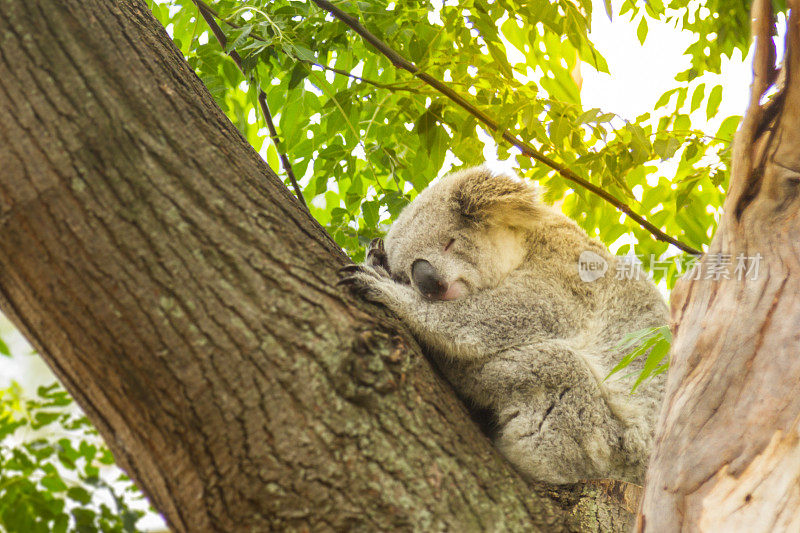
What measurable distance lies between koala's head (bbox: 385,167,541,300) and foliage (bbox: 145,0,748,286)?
0.34 ft

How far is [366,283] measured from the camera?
78.5 inches

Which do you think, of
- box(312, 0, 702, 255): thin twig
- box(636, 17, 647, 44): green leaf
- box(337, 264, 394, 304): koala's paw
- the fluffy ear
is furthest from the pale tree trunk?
the fluffy ear

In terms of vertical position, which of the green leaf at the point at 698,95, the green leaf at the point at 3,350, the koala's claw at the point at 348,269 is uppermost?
the green leaf at the point at 3,350

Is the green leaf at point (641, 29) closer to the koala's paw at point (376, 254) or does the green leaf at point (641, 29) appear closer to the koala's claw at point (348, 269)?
the koala's paw at point (376, 254)

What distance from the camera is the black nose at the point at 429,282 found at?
260 centimetres

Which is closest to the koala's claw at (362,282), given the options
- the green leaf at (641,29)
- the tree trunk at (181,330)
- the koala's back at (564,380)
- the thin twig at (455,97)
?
the tree trunk at (181,330)

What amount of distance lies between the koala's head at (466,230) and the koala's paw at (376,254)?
5 centimetres

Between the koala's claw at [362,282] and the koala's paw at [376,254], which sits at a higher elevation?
the koala's paw at [376,254]

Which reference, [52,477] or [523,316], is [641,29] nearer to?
[523,316]

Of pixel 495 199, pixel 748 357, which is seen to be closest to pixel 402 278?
pixel 495 199

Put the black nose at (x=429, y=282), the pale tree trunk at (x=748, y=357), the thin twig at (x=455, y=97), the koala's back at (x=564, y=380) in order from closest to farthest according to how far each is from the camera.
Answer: the pale tree trunk at (x=748, y=357)
the koala's back at (x=564, y=380)
the thin twig at (x=455, y=97)
the black nose at (x=429, y=282)

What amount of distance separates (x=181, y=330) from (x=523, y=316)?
4.94 ft

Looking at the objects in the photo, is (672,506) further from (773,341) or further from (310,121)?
(310,121)

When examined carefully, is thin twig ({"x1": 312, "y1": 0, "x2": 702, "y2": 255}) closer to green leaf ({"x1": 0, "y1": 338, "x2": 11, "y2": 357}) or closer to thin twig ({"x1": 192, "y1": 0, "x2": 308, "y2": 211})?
thin twig ({"x1": 192, "y1": 0, "x2": 308, "y2": 211})
